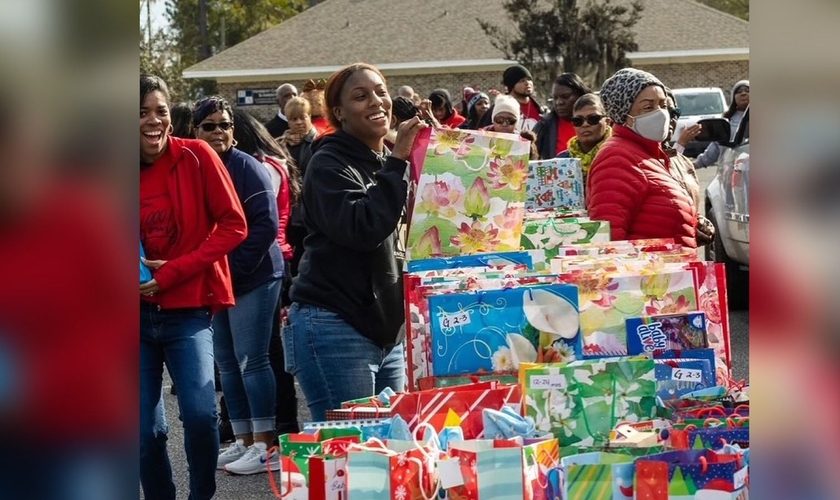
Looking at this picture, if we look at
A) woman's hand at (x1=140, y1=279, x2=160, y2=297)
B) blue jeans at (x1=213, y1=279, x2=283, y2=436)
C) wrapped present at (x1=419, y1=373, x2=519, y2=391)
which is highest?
woman's hand at (x1=140, y1=279, x2=160, y2=297)

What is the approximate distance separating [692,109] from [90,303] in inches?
1388

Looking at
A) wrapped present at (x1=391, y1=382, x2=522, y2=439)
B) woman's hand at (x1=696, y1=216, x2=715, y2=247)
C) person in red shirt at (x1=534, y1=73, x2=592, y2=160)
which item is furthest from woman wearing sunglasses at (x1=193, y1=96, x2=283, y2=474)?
person in red shirt at (x1=534, y1=73, x2=592, y2=160)

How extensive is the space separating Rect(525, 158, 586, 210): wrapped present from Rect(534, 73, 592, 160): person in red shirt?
248 cm

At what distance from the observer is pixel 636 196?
197 inches

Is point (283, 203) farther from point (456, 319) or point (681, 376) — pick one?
point (681, 376)

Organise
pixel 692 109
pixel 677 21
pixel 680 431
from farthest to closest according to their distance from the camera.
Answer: pixel 677 21 < pixel 692 109 < pixel 680 431

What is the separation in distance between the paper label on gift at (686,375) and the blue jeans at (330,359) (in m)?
1.33

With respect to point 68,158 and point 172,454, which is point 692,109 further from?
point 68,158

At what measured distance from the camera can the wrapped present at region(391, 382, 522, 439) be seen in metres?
2.87

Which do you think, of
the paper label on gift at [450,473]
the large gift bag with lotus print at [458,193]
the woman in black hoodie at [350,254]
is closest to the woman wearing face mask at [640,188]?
the large gift bag with lotus print at [458,193]

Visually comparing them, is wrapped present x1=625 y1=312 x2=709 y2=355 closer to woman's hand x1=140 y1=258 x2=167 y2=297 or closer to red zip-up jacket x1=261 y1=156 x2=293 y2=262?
woman's hand x1=140 y1=258 x2=167 y2=297

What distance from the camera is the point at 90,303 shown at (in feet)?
3.01

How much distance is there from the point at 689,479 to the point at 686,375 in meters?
0.81

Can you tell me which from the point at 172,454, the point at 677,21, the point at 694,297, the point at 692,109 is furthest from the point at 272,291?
the point at 677,21
